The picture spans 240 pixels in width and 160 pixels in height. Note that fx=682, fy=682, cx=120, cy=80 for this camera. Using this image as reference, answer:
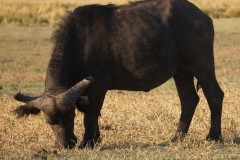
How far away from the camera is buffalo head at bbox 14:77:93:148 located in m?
9.50

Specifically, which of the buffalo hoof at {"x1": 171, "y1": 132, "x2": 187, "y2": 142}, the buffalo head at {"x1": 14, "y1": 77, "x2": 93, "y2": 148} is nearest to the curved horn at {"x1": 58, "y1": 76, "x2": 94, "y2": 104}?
the buffalo head at {"x1": 14, "y1": 77, "x2": 93, "y2": 148}

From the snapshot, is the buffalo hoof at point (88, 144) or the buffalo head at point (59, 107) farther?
the buffalo hoof at point (88, 144)

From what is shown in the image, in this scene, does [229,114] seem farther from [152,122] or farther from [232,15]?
[232,15]

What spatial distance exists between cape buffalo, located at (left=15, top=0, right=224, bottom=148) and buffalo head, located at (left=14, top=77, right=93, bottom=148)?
15mm

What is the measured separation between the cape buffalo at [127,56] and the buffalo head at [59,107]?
0.01m

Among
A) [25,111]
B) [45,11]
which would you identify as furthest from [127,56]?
[45,11]

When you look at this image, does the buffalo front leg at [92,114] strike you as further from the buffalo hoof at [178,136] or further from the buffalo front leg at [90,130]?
the buffalo hoof at [178,136]

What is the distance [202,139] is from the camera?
35.5 feet

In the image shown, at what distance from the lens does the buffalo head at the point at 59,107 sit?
9500 millimetres

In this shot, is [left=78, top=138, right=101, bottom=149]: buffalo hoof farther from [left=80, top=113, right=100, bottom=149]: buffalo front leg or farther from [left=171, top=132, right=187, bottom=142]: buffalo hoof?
[left=171, top=132, right=187, bottom=142]: buffalo hoof

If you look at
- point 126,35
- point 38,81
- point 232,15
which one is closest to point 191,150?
point 126,35

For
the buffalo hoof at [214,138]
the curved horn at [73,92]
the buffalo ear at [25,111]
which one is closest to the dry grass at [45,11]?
the buffalo hoof at [214,138]

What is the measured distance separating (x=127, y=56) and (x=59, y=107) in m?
1.63

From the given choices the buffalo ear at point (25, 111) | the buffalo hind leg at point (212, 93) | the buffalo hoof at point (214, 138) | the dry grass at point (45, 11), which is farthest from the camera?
the dry grass at point (45, 11)
